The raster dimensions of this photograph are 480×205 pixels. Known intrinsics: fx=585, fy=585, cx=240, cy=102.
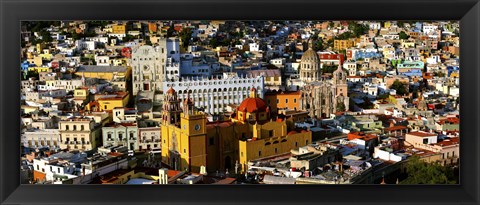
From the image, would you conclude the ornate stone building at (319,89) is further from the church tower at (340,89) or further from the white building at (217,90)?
the white building at (217,90)

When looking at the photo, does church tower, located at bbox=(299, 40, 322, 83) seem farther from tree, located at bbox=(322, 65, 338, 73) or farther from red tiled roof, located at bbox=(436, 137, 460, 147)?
red tiled roof, located at bbox=(436, 137, 460, 147)

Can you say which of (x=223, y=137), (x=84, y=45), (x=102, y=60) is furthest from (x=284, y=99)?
(x=84, y=45)

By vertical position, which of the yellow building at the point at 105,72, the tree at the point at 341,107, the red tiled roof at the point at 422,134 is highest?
the yellow building at the point at 105,72

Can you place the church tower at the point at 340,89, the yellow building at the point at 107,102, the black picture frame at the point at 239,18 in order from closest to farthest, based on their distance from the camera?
the black picture frame at the point at 239,18
the yellow building at the point at 107,102
the church tower at the point at 340,89

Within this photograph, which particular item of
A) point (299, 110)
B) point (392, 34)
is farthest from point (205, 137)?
point (392, 34)

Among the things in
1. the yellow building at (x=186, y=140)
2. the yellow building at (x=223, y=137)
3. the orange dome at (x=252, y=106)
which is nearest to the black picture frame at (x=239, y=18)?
the yellow building at (x=223, y=137)

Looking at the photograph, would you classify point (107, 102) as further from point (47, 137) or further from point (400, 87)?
point (400, 87)

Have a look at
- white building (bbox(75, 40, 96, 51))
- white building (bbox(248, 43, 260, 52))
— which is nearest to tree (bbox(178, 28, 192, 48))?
white building (bbox(248, 43, 260, 52))

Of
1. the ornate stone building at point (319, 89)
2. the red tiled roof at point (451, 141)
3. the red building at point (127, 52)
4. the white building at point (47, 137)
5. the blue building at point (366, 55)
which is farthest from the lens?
the blue building at point (366, 55)
